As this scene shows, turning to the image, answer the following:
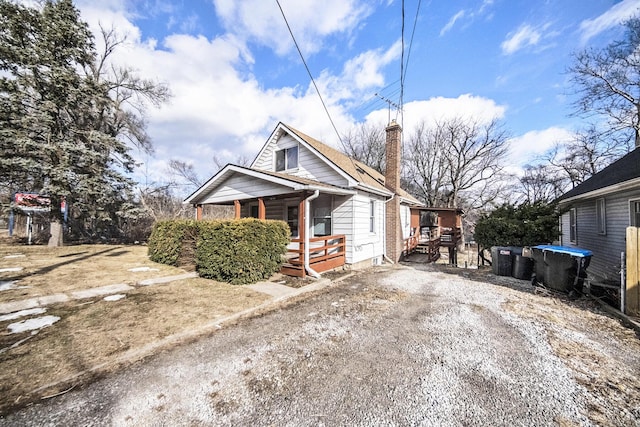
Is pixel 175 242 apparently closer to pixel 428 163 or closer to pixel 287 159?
pixel 287 159

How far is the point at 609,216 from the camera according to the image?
820cm

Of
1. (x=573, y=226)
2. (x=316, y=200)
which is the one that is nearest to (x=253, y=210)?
(x=316, y=200)

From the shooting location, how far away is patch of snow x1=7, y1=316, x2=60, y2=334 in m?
3.71

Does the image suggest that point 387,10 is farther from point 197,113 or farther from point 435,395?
point 197,113

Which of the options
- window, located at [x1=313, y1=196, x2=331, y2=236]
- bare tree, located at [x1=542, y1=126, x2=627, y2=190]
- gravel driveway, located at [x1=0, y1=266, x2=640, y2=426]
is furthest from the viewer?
bare tree, located at [x1=542, y1=126, x2=627, y2=190]

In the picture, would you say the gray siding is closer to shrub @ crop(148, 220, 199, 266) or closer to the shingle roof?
the shingle roof

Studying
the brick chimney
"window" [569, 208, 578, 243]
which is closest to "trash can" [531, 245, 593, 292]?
the brick chimney

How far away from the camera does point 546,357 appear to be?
3.25 metres

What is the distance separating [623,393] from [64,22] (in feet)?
76.5

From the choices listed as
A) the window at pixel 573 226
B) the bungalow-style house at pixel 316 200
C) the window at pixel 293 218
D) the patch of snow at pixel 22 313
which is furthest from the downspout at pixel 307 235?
the window at pixel 573 226

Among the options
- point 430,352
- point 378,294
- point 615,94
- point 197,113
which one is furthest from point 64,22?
point 615,94

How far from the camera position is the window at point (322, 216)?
385 inches

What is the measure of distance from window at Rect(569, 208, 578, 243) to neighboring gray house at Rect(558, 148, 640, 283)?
30cm

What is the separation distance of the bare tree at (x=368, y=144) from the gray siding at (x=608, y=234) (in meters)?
19.5
